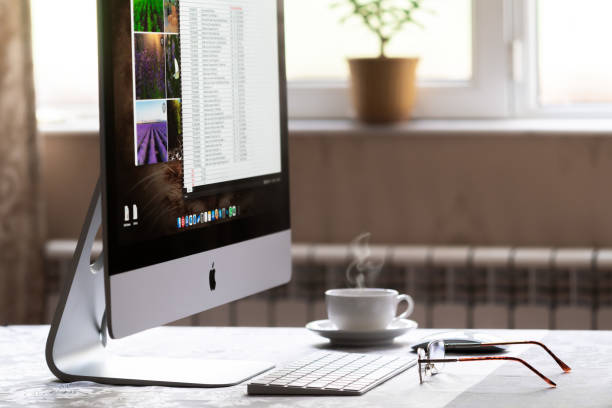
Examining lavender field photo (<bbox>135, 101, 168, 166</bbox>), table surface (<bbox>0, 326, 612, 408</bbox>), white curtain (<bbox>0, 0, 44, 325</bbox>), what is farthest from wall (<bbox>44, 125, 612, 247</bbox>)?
lavender field photo (<bbox>135, 101, 168, 166</bbox>)

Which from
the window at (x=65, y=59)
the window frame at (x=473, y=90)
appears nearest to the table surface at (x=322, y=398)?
the window frame at (x=473, y=90)

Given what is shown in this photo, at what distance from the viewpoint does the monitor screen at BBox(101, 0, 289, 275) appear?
108 centimetres

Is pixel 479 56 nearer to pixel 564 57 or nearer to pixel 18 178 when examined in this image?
pixel 564 57

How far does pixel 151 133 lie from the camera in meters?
1.12

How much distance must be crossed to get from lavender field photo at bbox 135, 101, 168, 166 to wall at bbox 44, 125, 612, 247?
128cm

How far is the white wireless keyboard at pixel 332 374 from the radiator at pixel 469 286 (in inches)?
42.0

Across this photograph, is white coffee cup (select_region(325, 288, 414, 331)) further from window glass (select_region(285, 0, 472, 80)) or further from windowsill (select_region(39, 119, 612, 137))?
window glass (select_region(285, 0, 472, 80))

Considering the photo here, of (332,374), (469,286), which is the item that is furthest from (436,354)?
(469,286)

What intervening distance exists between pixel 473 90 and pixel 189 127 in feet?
4.90

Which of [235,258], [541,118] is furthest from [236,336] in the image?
[541,118]

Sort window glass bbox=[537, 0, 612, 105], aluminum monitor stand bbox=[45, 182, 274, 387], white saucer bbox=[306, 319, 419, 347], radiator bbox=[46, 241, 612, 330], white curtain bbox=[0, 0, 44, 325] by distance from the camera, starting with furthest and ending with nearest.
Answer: window glass bbox=[537, 0, 612, 105] → white curtain bbox=[0, 0, 44, 325] → radiator bbox=[46, 241, 612, 330] → white saucer bbox=[306, 319, 419, 347] → aluminum monitor stand bbox=[45, 182, 274, 387]

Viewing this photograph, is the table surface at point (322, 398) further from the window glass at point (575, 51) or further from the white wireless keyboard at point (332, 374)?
the window glass at point (575, 51)

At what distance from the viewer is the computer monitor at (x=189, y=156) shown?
108cm

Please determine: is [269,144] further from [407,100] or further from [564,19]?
[564,19]
